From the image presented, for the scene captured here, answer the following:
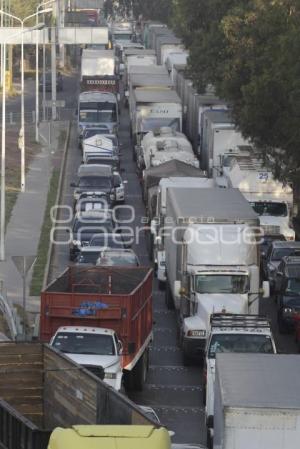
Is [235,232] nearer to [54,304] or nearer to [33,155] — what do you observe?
[54,304]

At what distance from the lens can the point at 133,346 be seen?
28297 millimetres

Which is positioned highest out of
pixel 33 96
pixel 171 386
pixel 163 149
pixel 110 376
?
pixel 110 376

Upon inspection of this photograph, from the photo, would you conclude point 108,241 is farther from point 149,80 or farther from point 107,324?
point 149,80

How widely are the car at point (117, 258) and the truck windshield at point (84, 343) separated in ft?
33.2

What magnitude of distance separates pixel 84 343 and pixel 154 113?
1614 inches

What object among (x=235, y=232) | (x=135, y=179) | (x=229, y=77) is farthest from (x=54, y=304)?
(x=135, y=179)

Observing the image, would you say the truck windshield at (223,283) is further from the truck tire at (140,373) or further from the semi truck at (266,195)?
the semi truck at (266,195)

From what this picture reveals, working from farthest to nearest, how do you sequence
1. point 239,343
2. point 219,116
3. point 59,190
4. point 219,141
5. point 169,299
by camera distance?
point 219,116
point 59,190
point 219,141
point 169,299
point 239,343

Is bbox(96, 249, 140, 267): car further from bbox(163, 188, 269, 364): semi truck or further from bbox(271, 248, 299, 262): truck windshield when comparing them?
bbox(271, 248, 299, 262): truck windshield

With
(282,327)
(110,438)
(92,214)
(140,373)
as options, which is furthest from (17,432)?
(92,214)

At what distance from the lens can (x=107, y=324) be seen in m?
28.1

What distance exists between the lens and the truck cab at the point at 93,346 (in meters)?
26.8

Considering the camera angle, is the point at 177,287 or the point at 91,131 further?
the point at 91,131

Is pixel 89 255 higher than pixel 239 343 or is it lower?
lower
